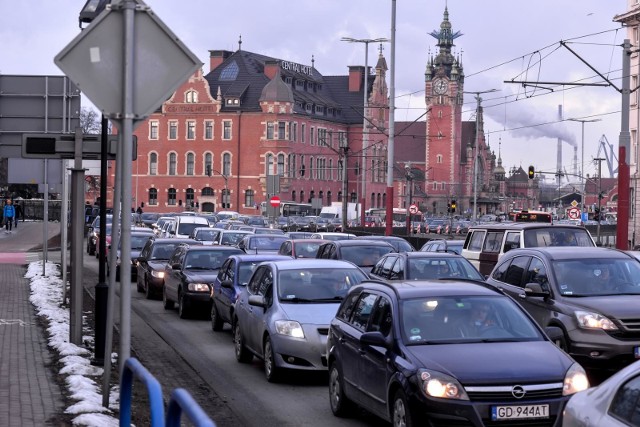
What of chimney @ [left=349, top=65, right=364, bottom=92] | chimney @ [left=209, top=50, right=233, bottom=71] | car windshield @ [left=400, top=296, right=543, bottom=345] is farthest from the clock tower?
car windshield @ [left=400, top=296, right=543, bottom=345]

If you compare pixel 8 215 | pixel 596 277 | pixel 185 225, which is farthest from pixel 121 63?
pixel 8 215

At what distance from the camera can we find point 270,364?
49.3 ft

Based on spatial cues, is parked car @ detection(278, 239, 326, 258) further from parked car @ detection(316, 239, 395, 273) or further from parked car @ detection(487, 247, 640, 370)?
parked car @ detection(487, 247, 640, 370)

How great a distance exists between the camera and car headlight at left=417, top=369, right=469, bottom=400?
961 cm

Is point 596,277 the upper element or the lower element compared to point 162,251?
upper

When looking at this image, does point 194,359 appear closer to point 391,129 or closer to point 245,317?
point 245,317

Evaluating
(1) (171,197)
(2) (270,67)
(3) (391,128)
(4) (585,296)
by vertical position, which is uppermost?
(2) (270,67)

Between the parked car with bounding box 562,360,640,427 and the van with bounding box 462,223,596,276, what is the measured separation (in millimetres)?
17350

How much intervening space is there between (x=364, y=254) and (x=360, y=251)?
120 millimetres

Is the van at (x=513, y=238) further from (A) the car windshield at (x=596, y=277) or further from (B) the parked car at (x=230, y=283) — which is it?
(A) the car windshield at (x=596, y=277)

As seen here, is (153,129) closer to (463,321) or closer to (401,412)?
(463,321)

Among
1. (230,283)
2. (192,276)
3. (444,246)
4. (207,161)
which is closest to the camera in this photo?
(230,283)

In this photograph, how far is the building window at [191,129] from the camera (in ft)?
408

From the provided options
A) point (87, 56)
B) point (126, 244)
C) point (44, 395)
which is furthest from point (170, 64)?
point (44, 395)
